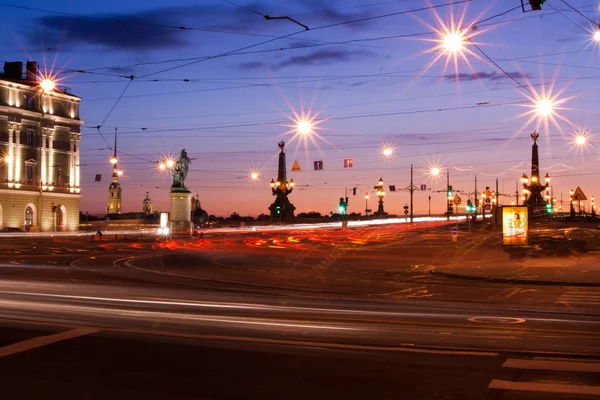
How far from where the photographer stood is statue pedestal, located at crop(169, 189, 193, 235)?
70.6 metres

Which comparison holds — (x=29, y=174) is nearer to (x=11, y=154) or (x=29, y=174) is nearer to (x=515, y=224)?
(x=11, y=154)

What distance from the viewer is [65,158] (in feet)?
295

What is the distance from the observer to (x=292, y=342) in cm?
1091

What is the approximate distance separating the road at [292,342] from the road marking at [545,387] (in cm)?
2

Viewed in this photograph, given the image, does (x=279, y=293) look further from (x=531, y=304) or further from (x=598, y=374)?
(x=598, y=374)

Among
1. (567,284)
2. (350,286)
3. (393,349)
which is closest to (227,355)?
(393,349)

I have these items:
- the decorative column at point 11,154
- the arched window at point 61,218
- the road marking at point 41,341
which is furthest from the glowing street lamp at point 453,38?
the arched window at point 61,218

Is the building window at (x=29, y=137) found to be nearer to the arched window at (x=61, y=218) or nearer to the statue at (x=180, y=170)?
the arched window at (x=61, y=218)

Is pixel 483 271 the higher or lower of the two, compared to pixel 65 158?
lower

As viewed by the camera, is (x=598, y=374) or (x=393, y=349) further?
(x=393, y=349)

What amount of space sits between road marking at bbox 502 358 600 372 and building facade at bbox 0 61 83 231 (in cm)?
7461

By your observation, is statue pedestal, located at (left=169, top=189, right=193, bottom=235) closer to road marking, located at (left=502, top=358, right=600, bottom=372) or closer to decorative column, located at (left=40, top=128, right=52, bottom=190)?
decorative column, located at (left=40, top=128, right=52, bottom=190)

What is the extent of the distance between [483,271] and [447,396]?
20.4 m

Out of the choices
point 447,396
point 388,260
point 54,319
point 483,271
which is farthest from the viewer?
point 388,260
